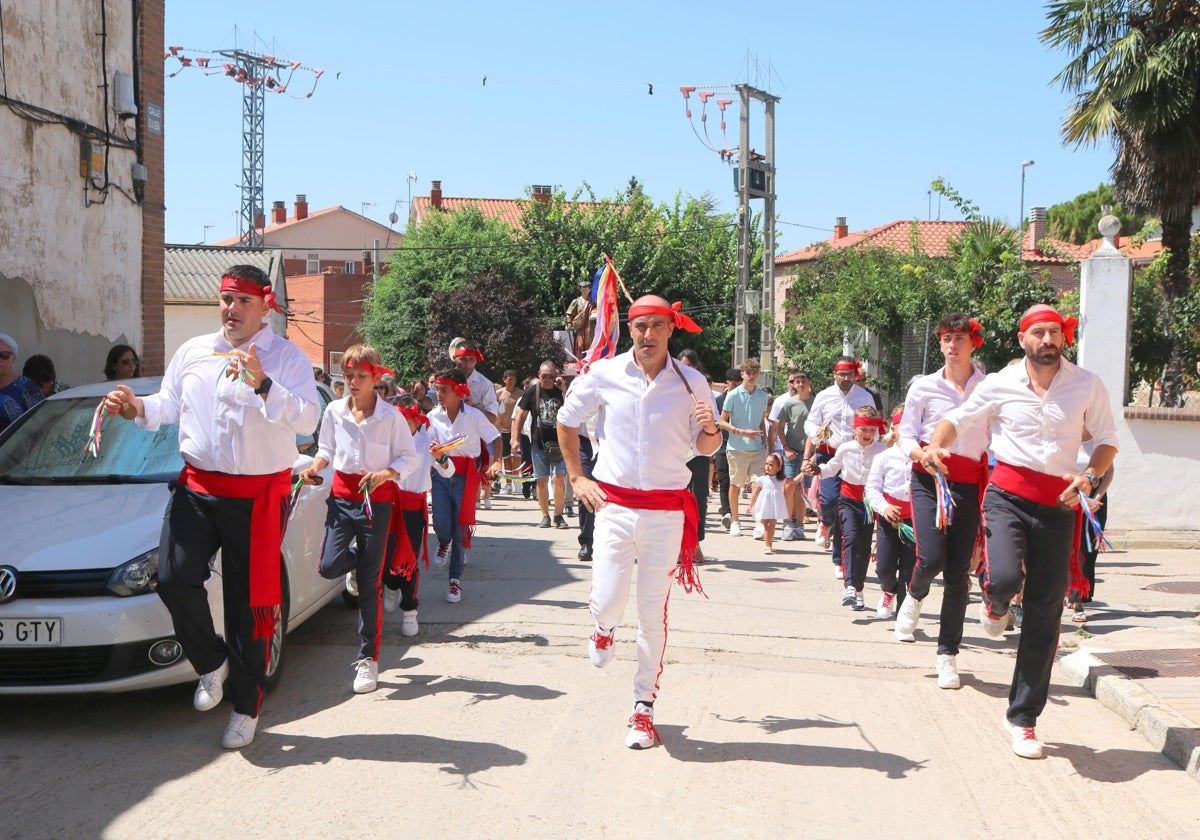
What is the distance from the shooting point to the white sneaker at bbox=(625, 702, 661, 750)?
5.59m

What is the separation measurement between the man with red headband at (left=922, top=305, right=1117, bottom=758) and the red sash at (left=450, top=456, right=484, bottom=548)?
463 cm

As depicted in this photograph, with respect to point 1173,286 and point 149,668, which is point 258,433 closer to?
point 149,668

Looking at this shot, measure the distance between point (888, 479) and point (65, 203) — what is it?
27.9 feet

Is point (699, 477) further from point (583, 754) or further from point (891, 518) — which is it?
point (583, 754)

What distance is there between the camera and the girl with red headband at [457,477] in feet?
30.7

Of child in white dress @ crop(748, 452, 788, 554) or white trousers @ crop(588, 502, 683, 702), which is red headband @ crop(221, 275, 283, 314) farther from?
child in white dress @ crop(748, 452, 788, 554)

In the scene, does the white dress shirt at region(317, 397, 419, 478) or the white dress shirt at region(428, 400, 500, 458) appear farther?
the white dress shirt at region(428, 400, 500, 458)

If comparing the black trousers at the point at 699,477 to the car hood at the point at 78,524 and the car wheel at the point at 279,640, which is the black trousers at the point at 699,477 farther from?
the car hood at the point at 78,524

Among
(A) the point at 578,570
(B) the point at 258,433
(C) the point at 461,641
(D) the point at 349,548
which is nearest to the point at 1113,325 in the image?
(A) the point at 578,570

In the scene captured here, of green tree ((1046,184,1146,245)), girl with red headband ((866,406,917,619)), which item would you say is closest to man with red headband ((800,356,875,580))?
girl with red headband ((866,406,917,619))

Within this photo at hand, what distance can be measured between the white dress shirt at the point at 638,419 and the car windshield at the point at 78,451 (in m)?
2.58

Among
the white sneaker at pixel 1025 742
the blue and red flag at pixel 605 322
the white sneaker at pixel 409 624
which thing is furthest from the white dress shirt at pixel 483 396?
the white sneaker at pixel 1025 742

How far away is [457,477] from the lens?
9602mm

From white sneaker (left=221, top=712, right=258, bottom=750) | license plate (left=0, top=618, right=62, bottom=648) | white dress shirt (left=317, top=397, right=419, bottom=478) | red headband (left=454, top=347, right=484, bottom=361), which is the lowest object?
white sneaker (left=221, top=712, right=258, bottom=750)
